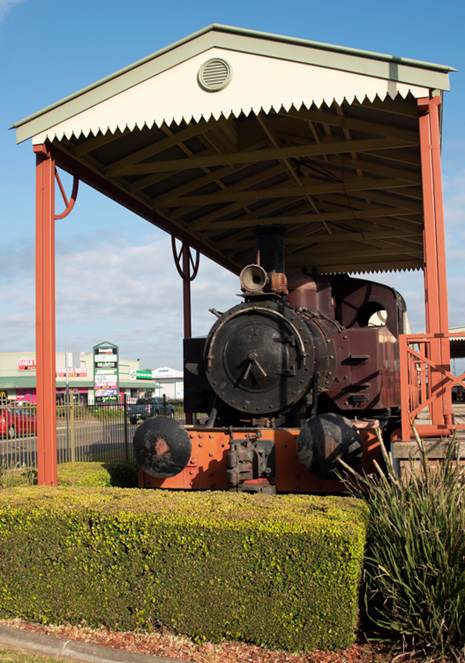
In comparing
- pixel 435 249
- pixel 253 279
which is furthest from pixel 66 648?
pixel 435 249

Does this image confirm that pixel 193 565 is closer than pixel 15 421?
Yes

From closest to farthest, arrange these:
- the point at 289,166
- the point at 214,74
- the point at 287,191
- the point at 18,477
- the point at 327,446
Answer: the point at 327,446 → the point at 214,74 → the point at 18,477 → the point at 289,166 → the point at 287,191

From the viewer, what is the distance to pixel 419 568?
4.52 metres

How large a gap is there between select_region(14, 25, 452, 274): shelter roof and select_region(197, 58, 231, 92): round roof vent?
1 centimetres

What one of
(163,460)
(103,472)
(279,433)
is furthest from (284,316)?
(103,472)

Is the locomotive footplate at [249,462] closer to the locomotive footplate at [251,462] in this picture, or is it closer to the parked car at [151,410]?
the locomotive footplate at [251,462]

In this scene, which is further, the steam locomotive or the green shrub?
the green shrub

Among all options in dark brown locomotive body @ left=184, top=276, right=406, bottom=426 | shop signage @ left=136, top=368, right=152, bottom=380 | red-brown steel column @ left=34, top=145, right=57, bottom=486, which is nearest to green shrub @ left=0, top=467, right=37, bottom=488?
red-brown steel column @ left=34, top=145, right=57, bottom=486

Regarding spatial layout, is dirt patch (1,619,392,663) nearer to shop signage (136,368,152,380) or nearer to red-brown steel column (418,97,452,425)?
red-brown steel column (418,97,452,425)

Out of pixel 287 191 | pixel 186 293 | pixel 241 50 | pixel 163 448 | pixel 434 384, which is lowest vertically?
pixel 163 448

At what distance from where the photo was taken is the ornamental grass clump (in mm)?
4355

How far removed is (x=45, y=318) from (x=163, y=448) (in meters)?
2.31

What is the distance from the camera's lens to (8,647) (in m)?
4.81

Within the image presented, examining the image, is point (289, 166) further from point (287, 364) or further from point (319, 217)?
point (287, 364)
